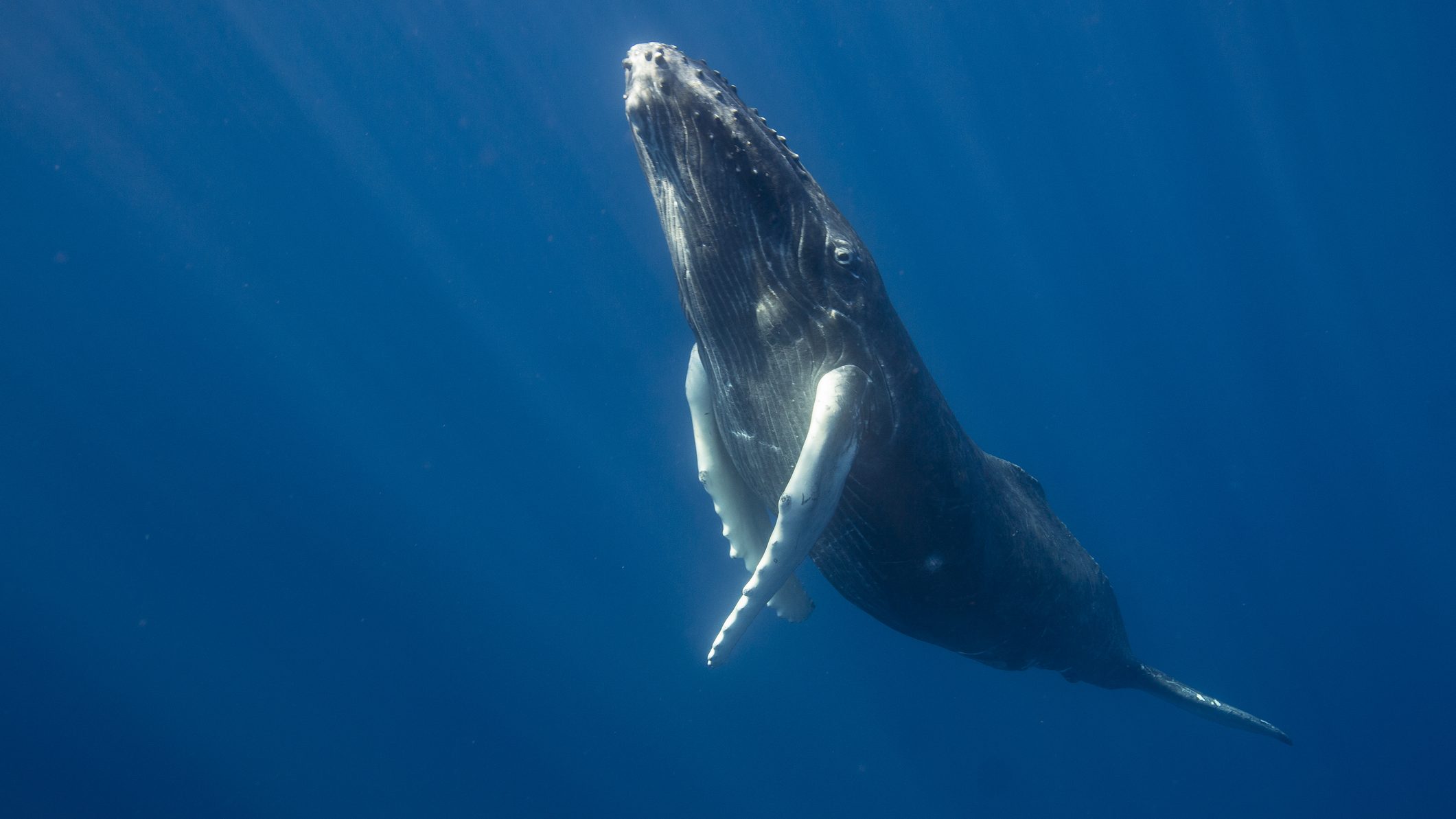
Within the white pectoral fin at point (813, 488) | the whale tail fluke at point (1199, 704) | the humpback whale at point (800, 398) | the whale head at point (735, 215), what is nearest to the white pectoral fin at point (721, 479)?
the humpback whale at point (800, 398)

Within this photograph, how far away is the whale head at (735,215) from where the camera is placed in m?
4.25

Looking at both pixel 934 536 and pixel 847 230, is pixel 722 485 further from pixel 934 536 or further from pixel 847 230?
pixel 847 230

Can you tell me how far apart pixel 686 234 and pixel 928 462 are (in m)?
2.14

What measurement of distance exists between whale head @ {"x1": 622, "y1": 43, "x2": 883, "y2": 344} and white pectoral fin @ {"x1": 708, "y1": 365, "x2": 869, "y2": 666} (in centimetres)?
41

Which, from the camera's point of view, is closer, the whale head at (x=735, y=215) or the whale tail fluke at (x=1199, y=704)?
the whale head at (x=735, y=215)

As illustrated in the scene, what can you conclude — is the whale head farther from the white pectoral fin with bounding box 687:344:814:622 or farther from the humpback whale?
the white pectoral fin with bounding box 687:344:814:622

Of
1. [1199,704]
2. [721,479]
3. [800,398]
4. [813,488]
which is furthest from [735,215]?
[1199,704]

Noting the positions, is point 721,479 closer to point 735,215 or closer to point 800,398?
point 800,398

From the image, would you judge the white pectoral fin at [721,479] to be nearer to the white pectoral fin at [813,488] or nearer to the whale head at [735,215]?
the whale head at [735,215]

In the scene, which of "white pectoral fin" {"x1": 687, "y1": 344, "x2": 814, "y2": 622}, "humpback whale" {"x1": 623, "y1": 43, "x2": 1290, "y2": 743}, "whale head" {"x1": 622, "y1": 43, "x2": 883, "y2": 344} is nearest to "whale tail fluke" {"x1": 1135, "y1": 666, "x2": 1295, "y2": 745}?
"humpback whale" {"x1": 623, "y1": 43, "x2": 1290, "y2": 743}

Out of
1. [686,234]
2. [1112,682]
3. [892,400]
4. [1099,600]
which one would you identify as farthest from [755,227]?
[1112,682]

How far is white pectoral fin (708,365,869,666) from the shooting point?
4277 mm

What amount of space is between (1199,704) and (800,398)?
8161mm

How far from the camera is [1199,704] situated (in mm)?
9750
